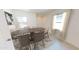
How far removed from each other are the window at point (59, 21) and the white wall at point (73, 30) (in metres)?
0.10

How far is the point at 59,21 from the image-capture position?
115 cm

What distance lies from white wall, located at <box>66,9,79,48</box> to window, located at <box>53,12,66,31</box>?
99 millimetres

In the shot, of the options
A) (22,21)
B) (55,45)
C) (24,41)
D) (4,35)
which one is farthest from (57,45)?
(4,35)

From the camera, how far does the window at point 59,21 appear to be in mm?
1136

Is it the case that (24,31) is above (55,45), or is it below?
above

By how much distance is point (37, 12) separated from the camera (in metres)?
1.13

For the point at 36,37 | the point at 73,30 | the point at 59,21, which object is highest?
the point at 59,21

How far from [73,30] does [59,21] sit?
208 millimetres

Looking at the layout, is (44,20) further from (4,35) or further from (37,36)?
(4,35)

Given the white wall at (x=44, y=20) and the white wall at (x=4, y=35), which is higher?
the white wall at (x=44, y=20)

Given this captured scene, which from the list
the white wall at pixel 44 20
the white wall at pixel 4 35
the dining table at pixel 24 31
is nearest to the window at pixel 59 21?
the white wall at pixel 44 20

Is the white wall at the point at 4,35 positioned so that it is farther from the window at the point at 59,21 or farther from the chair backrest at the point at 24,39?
the window at the point at 59,21

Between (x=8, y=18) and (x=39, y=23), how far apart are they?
0.39 metres
